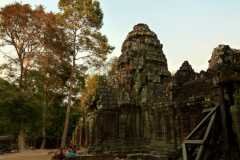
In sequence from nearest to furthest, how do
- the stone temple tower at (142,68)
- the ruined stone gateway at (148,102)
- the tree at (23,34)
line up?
1. the ruined stone gateway at (148,102)
2. the stone temple tower at (142,68)
3. the tree at (23,34)

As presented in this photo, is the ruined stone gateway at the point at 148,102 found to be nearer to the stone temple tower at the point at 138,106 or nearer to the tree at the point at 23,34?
the stone temple tower at the point at 138,106

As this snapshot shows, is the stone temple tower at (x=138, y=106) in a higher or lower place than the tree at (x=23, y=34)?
lower

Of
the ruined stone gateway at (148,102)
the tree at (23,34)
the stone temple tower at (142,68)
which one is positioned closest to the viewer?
the ruined stone gateway at (148,102)

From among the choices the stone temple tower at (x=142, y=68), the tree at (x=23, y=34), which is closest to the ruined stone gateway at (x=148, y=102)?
the stone temple tower at (x=142, y=68)

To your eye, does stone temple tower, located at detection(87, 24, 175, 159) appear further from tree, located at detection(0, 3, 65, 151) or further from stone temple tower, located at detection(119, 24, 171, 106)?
tree, located at detection(0, 3, 65, 151)

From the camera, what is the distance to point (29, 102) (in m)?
26.6

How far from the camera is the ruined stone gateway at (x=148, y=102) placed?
592 inches

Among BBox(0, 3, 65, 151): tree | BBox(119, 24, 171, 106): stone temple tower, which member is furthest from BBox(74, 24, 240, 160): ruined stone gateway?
BBox(0, 3, 65, 151): tree

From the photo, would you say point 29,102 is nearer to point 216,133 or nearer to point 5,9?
point 5,9

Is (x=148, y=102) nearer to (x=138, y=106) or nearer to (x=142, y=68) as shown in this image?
(x=138, y=106)

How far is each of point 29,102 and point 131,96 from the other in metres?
11.3

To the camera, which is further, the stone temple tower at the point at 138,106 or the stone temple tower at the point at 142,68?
the stone temple tower at the point at 142,68

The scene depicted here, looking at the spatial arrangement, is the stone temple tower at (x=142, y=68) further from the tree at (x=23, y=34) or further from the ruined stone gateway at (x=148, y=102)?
the tree at (x=23, y=34)

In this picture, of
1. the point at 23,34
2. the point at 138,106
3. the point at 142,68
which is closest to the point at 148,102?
the point at 138,106
